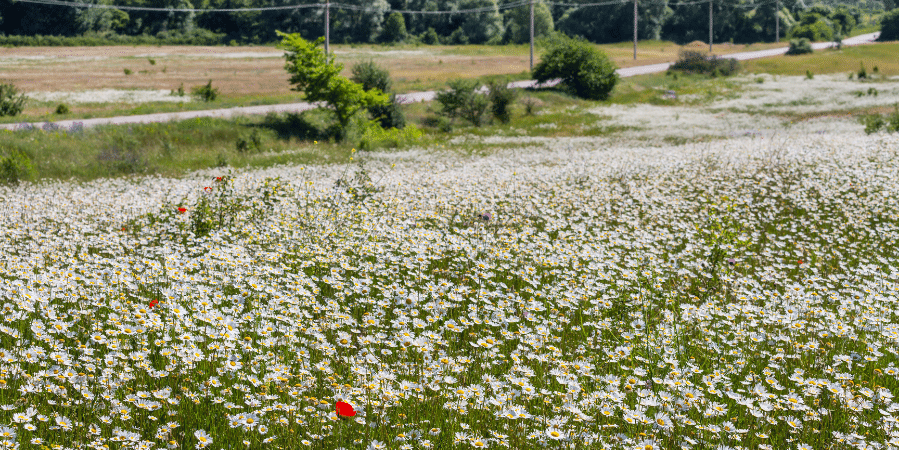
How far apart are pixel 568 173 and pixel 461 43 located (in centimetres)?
12236

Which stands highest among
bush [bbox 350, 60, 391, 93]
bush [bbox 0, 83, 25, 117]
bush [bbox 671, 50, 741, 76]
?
bush [bbox 671, 50, 741, 76]

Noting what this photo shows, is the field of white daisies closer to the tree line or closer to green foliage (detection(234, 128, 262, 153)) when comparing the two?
green foliage (detection(234, 128, 262, 153))

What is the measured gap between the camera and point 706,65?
218 ft

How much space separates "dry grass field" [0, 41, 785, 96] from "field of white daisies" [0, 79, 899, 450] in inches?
1636

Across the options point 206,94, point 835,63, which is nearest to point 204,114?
point 206,94

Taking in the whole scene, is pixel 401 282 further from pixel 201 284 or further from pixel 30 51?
pixel 30 51

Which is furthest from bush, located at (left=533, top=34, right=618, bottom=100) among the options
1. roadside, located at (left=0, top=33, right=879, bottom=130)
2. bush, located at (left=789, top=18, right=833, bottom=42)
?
bush, located at (left=789, top=18, right=833, bottom=42)

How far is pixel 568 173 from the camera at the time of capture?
14742 millimetres

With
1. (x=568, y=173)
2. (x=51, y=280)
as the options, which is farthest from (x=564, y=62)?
(x=51, y=280)

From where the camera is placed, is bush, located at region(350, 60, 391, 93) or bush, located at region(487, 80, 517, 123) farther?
bush, located at region(487, 80, 517, 123)

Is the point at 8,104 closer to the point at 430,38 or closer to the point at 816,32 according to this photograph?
the point at 430,38

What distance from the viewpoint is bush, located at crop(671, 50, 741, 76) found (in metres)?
64.9

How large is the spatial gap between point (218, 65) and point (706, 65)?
188ft

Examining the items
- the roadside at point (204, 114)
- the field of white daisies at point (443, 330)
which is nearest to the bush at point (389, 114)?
the roadside at point (204, 114)
